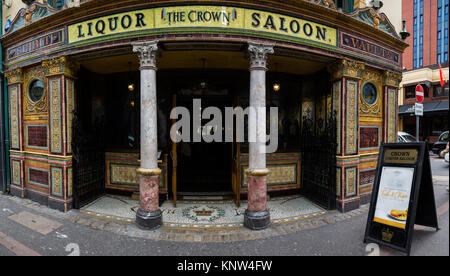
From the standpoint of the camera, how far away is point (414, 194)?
3350 millimetres

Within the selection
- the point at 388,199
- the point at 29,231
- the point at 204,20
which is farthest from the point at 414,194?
the point at 29,231

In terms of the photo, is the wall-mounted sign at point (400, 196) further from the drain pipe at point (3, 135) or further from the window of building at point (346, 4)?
the drain pipe at point (3, 135)

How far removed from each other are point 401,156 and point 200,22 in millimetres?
4803

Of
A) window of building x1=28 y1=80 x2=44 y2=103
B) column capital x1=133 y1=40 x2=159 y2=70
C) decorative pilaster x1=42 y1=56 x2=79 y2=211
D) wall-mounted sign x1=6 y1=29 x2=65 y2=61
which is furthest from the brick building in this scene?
window of building x1=28 y1=80 x2=44 y2=103

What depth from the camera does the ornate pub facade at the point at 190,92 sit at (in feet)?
15.3

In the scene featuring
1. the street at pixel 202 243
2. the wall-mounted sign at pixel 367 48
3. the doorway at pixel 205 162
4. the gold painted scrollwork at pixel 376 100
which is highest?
the wall-mounted sign at pixel 367 48

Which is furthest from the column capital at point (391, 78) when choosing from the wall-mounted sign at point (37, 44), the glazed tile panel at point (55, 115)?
the glazed tile panel at point (55, 115)

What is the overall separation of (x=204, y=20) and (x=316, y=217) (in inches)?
216

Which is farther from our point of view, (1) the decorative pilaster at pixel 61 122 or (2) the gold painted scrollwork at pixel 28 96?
(2) the gold painted scrollwork at pixel 28 96

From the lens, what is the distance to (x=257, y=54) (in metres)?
4.64

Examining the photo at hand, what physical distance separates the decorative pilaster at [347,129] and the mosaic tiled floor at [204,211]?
0.90 metres

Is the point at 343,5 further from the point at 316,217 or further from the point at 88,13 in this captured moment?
the point at 88,13

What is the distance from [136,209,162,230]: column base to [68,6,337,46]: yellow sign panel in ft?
13.9

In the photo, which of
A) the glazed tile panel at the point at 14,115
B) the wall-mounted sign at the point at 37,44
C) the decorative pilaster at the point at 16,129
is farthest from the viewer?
the glazed tile panel at the point at 14,115
